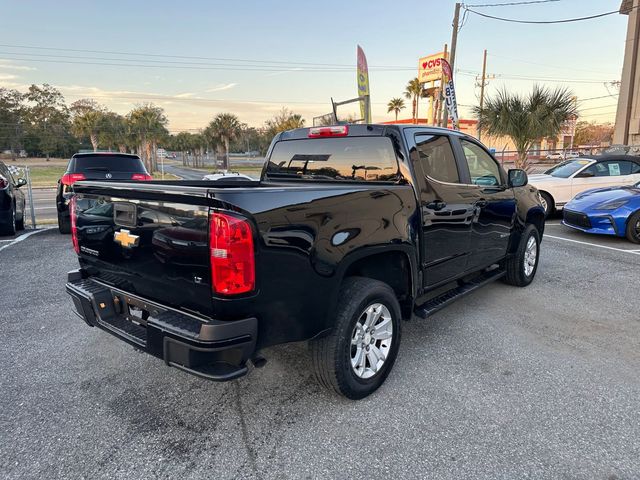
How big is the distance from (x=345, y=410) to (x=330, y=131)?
2231mm

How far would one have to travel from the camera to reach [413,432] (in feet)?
8.31

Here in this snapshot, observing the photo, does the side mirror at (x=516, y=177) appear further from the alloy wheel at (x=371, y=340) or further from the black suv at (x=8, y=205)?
the black suv at (x=8, y=205)

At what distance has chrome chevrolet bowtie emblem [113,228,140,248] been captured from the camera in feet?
8.21

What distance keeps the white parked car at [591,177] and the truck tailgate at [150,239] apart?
33.0 feet

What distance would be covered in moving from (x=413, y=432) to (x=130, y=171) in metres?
8.07

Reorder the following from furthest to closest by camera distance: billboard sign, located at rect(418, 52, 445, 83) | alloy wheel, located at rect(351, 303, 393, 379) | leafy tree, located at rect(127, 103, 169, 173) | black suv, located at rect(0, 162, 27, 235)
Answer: leafy tree, located at rect(127, 103, 169, 173) < billboard sign, located at rect(418, 52, 445, 83) < black suv, located at rect(0, 162, 27, 235) < alloy wheel, located at rect(351, 303, 393, 379)

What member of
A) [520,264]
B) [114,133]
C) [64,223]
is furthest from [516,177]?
[114,133]

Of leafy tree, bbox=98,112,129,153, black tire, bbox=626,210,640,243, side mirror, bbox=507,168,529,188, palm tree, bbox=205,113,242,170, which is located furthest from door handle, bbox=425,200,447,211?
leafy tree, bbox=98,112,129,153

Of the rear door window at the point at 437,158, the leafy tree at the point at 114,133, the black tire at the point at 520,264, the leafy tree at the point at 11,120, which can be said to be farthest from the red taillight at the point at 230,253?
the leafy tree at the point at 11,120

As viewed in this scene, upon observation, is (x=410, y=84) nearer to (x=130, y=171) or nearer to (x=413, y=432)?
(x=130, y=171)

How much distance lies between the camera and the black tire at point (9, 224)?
8.00 metres

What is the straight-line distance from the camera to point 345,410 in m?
2.75

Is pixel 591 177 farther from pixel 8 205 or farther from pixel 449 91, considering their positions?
pixel 8 205

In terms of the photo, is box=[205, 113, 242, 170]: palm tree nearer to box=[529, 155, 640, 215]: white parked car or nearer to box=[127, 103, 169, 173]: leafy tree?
box=[127, 103, 169, 173]: leafy tree
